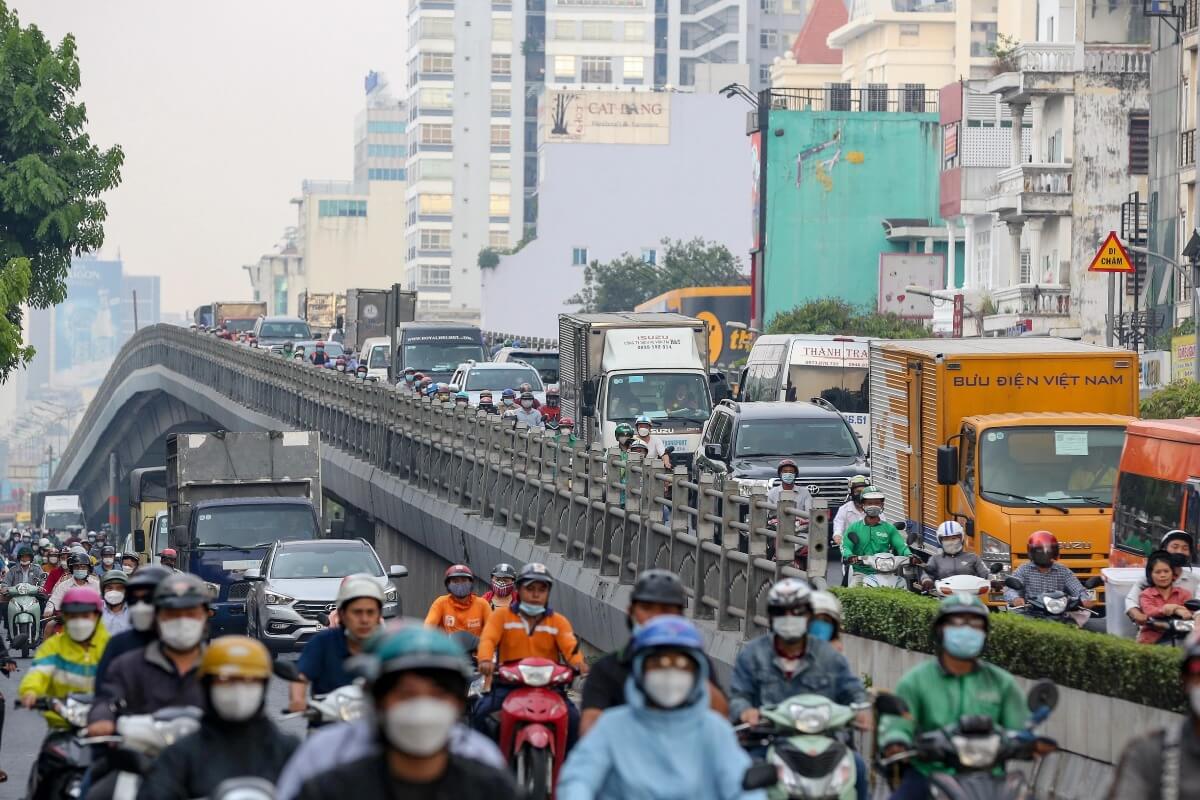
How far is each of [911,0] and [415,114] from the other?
73.8m

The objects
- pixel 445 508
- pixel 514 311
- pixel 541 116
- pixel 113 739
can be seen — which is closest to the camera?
pixel 113 739

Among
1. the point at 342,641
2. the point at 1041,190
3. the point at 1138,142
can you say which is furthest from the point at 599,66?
the point at 342,641

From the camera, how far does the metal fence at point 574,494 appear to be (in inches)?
721

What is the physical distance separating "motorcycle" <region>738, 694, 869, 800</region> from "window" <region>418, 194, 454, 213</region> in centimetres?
17726

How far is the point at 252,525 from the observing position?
3027 centimetres

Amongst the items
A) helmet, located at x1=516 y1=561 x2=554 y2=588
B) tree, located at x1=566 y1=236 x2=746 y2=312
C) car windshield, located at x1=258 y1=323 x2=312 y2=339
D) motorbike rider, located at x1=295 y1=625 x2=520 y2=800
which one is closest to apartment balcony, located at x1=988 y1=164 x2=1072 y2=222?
car windshield, located at x1=258 y1=323 x2=312 y2=339

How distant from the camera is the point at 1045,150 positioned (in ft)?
209

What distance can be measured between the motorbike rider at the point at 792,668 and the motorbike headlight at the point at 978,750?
1.84 ft

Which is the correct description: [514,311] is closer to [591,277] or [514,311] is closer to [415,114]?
[591,277]

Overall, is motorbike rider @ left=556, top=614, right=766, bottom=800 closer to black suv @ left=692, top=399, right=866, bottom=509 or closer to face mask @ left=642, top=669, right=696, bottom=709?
face mask @ left=642, top=669, right=696, bottom=709

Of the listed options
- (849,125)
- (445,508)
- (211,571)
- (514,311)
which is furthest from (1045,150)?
(514,311)

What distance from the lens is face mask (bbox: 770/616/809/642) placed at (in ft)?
29.1

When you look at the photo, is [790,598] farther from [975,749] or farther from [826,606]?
[975,749]

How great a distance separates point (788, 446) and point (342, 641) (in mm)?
19105
